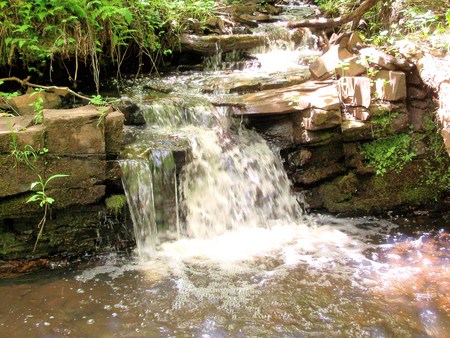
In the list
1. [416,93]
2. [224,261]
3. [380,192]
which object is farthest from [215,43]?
[224,261]

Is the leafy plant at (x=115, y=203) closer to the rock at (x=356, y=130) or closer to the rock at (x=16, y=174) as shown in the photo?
the rock at (x=16, y=174)

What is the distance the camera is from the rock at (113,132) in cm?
459

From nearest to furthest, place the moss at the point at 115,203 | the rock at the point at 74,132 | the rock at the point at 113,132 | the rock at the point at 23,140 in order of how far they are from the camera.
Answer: the rock at the point at 23,140
the rock at the point at 74,132
the rock at the point at 113,132
the moss at the point at 115,203

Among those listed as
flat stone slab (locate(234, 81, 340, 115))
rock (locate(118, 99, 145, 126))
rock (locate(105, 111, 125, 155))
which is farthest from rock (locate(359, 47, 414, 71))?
rock (locate(105, 111, 125, 155))

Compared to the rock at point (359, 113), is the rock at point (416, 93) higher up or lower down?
higher up

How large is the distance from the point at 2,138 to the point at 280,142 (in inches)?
150

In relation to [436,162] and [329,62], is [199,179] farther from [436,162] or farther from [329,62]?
[436,162]

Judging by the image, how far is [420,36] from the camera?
584 centimetres

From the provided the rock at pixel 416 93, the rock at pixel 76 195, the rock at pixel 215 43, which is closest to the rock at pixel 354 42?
the rock at pixel 416 93

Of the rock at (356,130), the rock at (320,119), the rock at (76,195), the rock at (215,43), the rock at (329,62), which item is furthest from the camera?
the rock at (215,43)

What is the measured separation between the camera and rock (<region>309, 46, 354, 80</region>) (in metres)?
6.11

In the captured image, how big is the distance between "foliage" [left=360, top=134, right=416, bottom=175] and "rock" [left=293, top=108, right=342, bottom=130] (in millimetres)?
699

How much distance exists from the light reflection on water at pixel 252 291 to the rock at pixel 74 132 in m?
1.42

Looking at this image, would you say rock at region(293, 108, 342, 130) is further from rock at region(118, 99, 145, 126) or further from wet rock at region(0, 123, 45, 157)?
wet rock at region(0, 123, 45, 157)
